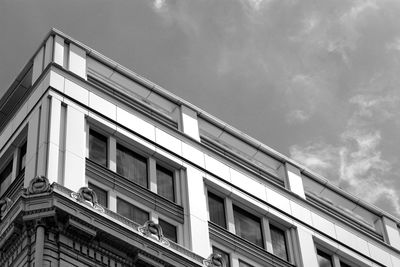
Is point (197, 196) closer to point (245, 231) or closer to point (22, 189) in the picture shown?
point (245, 231)

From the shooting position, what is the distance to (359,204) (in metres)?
75.1

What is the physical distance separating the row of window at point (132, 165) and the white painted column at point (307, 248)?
8094mm

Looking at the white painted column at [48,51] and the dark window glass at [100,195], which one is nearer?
the dark window glass at [100,195]

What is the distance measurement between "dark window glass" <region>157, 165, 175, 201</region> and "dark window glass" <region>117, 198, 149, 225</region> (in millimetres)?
2304

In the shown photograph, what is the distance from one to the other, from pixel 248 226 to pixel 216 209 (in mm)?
2165

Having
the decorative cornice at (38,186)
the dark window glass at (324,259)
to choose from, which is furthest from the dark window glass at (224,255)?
the decorative cornice at (38,186)

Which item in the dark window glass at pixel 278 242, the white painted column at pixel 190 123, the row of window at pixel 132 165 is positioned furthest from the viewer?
the white painted column at pixel 190 123

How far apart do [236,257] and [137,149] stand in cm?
716

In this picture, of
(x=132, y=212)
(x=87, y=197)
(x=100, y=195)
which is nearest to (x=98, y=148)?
(x=100, y=195)

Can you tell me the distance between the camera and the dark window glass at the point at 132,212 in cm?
5928

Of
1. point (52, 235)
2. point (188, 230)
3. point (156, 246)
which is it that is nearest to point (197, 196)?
point (188, 230)

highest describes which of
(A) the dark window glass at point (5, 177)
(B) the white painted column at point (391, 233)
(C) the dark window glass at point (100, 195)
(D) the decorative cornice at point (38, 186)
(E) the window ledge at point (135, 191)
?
(B) the white painted column at point (391, 233)

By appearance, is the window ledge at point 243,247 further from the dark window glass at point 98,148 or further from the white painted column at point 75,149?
the white painted column at point 75,149

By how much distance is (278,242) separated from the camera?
6675cm
